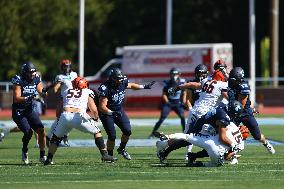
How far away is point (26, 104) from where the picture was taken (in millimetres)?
17984

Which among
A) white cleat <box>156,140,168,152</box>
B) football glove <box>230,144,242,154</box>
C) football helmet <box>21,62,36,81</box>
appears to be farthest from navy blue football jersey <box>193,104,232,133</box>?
football helmet <box>21,62,36,81</box>

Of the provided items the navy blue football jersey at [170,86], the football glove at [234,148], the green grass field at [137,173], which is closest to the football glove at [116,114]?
the green grass field at [137,173]

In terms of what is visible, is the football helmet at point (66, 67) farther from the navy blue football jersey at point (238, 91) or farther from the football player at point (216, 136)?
the navy blue football jersey at point (238, 91)

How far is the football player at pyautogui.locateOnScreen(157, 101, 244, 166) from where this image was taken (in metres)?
16.4

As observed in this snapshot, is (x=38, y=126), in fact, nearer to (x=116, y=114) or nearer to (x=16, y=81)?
(x=16, y=81)

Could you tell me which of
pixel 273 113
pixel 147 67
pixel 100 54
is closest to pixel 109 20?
pixel 100 54

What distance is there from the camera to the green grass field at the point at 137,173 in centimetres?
1430

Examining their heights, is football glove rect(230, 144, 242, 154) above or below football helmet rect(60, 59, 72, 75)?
below

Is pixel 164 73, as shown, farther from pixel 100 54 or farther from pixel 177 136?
pixel 177 136

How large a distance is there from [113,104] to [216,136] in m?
2.56

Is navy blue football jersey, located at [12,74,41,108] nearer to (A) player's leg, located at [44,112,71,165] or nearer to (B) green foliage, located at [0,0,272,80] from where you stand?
(A) player's leg, located at [44,112,71,165]

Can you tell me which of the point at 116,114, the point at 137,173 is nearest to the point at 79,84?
the point at 116,114

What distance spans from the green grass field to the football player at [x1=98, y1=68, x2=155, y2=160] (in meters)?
0.49

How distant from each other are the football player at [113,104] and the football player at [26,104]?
1118 millimetres
